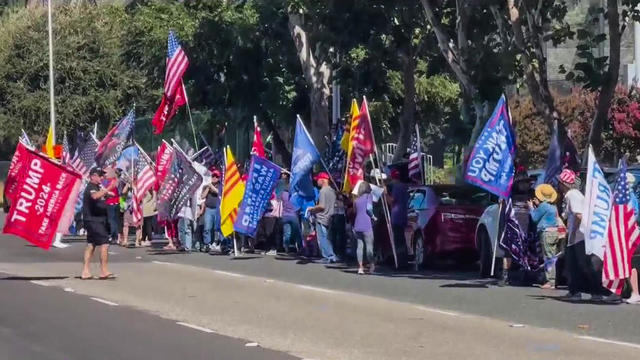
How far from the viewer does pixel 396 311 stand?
16047mm

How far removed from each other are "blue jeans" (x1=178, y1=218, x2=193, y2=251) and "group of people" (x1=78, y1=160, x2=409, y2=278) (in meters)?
0.02

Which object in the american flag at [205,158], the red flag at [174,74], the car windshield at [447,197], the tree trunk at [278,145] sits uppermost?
the red flag at [174,74]

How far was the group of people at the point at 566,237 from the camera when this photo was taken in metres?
16.6

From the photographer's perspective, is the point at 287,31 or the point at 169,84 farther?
the point at 287,31

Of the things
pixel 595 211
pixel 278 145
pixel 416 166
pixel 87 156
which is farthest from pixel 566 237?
pixel 278 145

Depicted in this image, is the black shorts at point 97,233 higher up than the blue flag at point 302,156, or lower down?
lower down

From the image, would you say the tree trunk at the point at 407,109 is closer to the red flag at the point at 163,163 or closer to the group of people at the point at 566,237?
the red flag at the point at 163,163

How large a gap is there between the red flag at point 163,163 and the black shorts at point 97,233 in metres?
8.98

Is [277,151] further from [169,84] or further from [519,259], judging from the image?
[519,259]

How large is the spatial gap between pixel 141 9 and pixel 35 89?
18.9 metres

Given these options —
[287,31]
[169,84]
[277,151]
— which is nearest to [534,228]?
[169,84]

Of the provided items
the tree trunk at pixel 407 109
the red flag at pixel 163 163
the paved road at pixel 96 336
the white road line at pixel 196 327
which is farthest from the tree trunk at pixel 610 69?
the red flag at pixel 163 163

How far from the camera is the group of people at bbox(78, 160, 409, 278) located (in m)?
20.8

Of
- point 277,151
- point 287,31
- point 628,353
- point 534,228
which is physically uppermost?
point 287,31
